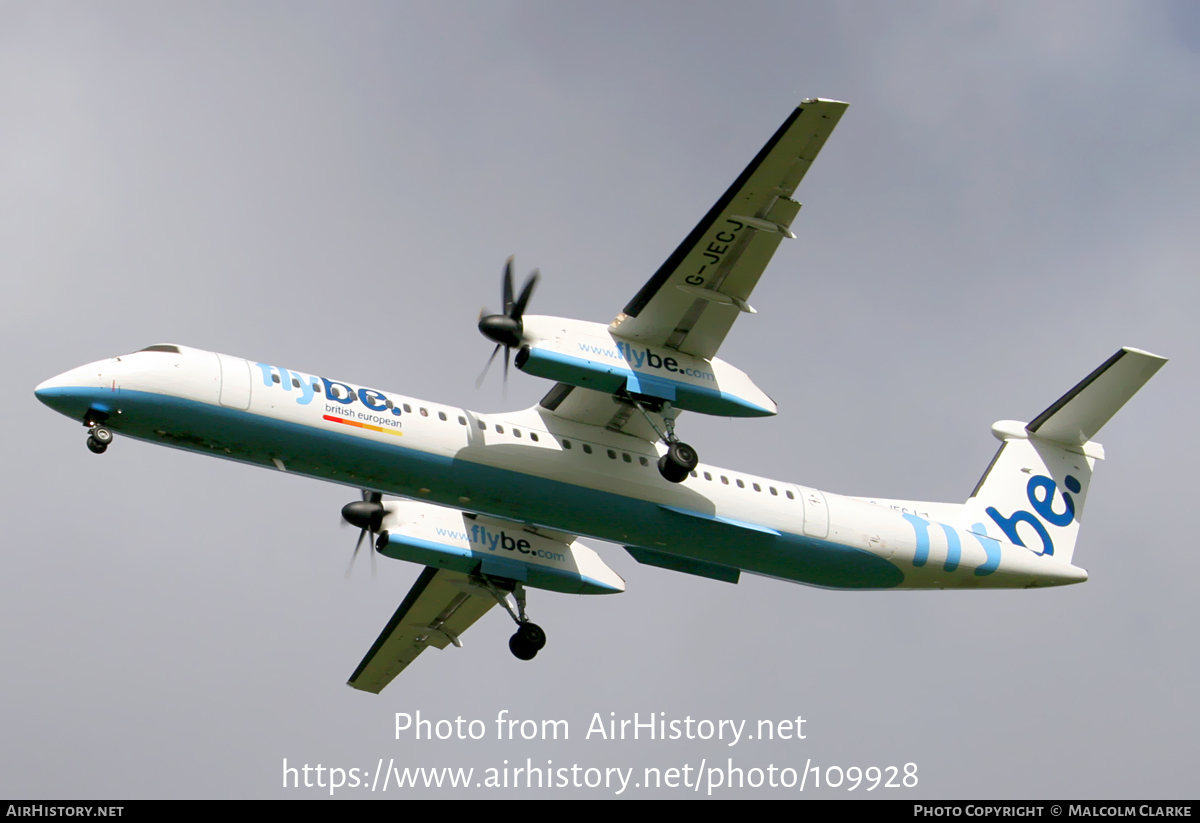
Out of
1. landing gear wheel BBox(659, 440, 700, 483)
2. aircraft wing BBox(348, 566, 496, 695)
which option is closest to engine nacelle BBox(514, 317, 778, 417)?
landing gear wheel BBox(659, 440, 700, 483)

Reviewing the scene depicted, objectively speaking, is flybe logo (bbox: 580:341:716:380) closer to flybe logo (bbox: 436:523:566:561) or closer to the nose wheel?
flybe logo (bbox: 436:523:566:561)

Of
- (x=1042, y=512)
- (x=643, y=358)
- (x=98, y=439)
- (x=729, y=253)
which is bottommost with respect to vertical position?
(x=98, y=439)

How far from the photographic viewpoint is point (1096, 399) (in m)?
21.9

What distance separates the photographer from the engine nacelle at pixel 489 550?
20453 mm

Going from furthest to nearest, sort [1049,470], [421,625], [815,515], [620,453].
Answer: [421,625], [1049,470], [815,515], [620,453]

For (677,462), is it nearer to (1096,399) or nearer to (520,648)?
(520,648)

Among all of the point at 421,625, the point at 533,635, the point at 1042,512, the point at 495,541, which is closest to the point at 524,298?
the point at 495,541

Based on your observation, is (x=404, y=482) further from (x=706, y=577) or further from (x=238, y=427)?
(x=706, y=577)

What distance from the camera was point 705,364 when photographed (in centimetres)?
1892

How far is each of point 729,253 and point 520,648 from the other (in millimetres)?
7627

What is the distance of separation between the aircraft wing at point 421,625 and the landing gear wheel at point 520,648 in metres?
1.61

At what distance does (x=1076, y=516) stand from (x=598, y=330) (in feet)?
32.7

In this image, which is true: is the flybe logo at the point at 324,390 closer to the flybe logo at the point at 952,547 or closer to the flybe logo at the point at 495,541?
the flybe logo at the point at 495,541

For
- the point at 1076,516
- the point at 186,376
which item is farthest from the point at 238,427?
the point at 1076,516
